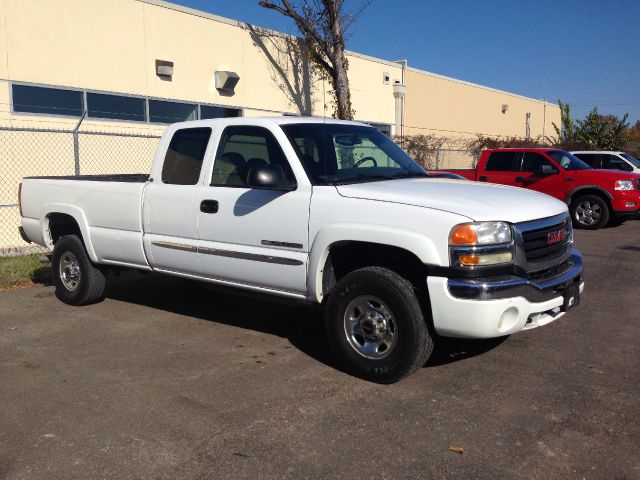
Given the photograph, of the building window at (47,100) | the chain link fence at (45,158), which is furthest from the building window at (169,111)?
the building window at (47,100)

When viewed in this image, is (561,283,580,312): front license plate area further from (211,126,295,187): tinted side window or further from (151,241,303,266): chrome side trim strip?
(211,126,295,187): tinted side window

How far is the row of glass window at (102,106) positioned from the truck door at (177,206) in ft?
22.5

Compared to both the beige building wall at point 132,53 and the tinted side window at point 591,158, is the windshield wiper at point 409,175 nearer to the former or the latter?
the beige building wall at point 132,53

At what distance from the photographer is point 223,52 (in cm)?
1498

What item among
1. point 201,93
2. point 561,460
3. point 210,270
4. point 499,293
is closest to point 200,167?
point 210,270

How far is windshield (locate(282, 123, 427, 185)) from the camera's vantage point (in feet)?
16.4

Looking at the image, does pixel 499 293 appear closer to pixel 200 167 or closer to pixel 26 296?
pixel 200 167

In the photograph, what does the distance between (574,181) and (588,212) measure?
0.78 metres

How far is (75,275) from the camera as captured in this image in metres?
6.89

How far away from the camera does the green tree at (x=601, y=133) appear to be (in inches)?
1198

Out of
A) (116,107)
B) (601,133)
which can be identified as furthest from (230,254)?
(601,133)

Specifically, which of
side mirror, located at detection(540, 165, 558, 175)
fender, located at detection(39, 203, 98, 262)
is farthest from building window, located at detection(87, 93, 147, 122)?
side mirror, located at detection(540, 165, 558, 175)

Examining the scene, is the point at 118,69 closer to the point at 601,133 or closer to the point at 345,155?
the point at 345,155

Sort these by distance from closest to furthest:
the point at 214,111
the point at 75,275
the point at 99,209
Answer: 1. the point at 99,209
2. the point at 75,275
3. the point at 214,111
